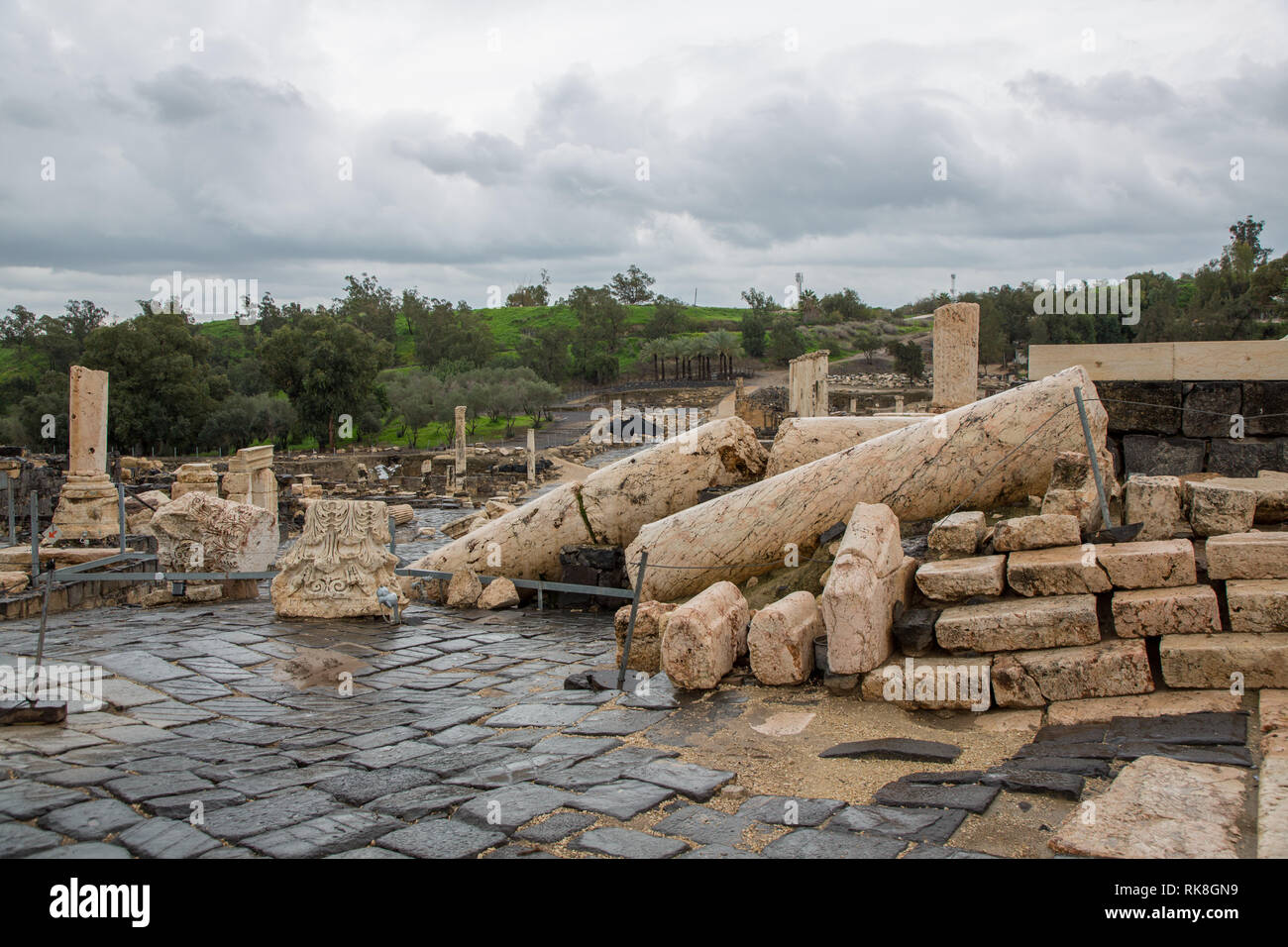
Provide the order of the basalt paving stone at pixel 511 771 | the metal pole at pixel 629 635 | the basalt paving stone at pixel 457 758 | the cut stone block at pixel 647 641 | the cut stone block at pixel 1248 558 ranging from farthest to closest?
the cut stone block at pixel 647 641 < the metal pole at pixel 629 635 < the cut stone block at pixel 1248 558 < the basalt paving stone at pixel 457 758 < the basalt paving stone at pixel 511 771

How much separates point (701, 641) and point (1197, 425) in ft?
17.9

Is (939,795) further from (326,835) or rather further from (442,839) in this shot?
(326,835)

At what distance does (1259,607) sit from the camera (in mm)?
4414

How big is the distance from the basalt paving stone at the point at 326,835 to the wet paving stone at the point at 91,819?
Answer: 57 cm

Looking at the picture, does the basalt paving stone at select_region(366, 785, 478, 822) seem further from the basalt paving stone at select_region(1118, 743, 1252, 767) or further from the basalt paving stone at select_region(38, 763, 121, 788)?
the basalt paving stone at select_region(1118, 743, 1252, 767)

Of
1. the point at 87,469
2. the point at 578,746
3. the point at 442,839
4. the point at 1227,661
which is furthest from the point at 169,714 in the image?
the point at 87,469

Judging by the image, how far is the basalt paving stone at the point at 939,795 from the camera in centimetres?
356

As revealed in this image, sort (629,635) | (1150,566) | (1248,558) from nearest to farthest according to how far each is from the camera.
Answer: (1248,558), (1150,566), (629,635)

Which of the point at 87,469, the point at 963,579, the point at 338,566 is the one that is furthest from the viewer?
the point at 87,469

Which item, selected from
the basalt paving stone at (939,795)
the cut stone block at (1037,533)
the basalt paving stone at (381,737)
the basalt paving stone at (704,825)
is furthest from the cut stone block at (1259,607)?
the basalt paving stone at (381,737)

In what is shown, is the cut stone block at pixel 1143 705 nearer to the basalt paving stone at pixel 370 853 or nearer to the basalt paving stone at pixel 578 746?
the basalt paving stone at pixel 578 746
